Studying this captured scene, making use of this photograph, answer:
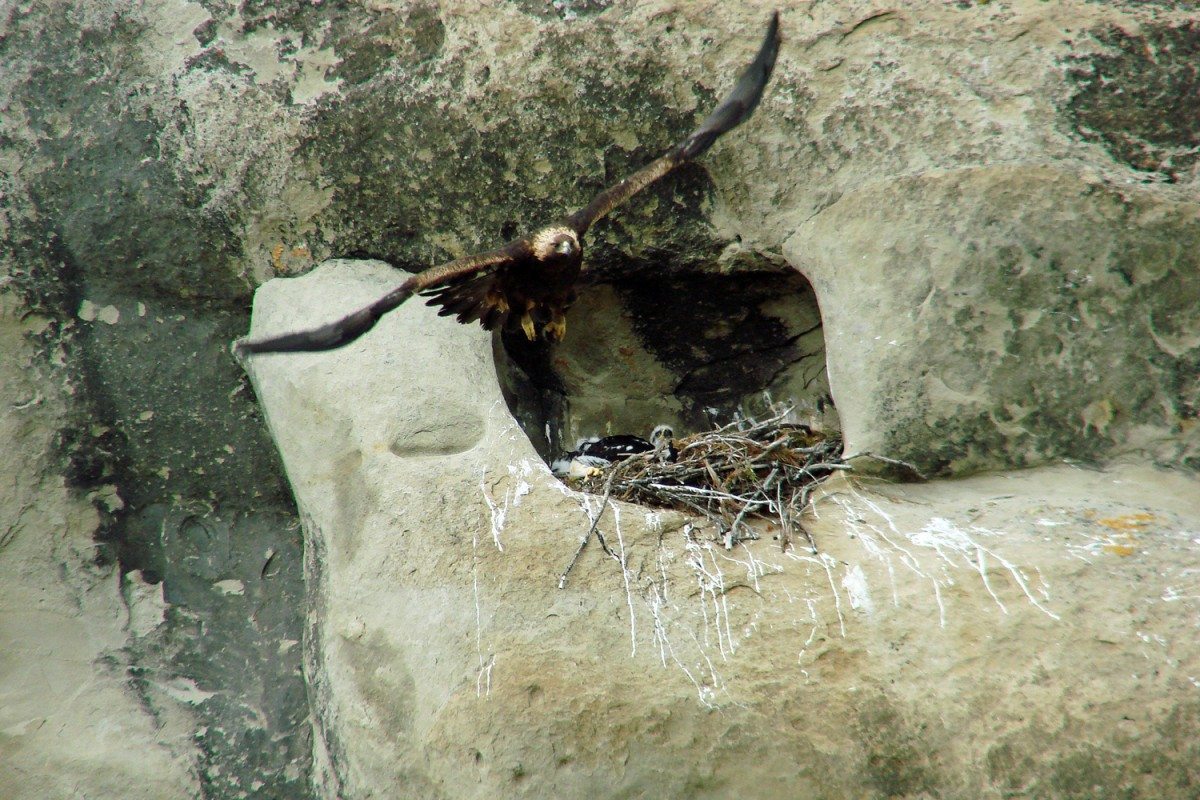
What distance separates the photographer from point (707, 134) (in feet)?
8.63

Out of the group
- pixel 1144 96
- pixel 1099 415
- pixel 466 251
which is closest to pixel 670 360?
pixel 466 251

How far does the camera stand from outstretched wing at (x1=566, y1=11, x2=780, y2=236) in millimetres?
2627

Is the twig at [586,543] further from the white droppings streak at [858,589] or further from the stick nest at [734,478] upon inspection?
the white droppings streak at [858,589]

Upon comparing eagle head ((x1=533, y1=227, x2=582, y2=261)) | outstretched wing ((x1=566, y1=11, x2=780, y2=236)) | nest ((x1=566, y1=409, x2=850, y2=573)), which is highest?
outstretched wing ((x1=566, y1=11, x2=780, y2=236))

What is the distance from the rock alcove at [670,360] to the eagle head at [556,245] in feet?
1.30

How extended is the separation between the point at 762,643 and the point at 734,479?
0.59 meters

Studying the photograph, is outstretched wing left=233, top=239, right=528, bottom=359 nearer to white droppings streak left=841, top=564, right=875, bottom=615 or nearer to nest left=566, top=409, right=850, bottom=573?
nest left=566, top=409, right=850, bottom=573

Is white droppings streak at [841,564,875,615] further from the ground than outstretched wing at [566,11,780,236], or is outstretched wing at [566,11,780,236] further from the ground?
outstretched wing at [566,11,780,236]

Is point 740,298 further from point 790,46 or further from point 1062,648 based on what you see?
point 1062,648

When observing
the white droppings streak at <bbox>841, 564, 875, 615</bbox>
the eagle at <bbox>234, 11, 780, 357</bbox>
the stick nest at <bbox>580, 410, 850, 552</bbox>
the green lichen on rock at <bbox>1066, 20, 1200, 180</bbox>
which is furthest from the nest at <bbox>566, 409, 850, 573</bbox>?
the green lichen on rock at <bbox>1066, 20, 1200, 180</bbox>

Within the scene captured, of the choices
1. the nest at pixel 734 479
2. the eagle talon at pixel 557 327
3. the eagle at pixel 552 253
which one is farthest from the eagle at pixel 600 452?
the eagle at pixel 552 253

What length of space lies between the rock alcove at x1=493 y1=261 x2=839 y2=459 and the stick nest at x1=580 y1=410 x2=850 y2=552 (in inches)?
14.8

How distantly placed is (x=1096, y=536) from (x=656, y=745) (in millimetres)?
916

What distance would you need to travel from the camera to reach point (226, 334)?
3.00m
